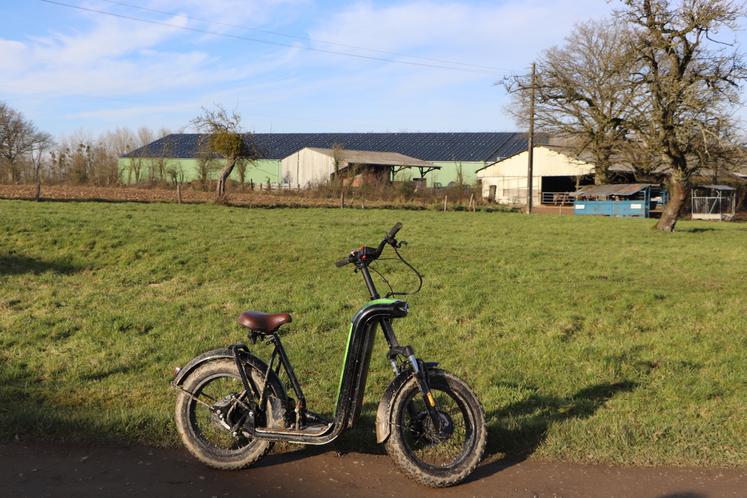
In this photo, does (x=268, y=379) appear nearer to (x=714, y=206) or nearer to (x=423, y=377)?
(x=423, y=377)

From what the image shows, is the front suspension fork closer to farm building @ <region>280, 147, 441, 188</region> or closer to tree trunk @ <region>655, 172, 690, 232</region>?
tree trunk @ <region>655, 172, 690, 232</region>

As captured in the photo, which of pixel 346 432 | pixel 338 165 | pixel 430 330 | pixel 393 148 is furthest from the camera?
pixel 393 148

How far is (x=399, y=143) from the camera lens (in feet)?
265

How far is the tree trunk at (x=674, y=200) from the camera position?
1075 inches

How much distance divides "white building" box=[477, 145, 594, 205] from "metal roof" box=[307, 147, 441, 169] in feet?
24.4

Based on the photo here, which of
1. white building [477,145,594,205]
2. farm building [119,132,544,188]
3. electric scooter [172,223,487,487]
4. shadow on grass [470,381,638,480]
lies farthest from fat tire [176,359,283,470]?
farm building [119,132,544,188]

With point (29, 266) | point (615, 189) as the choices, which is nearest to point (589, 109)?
point (615, 189)

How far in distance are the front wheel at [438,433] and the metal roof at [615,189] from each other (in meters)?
43.4

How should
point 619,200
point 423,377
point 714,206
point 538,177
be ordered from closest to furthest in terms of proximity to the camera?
point 423,377
point 619,200
point 714,206
point 538,177

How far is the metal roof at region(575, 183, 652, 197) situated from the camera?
46.2m

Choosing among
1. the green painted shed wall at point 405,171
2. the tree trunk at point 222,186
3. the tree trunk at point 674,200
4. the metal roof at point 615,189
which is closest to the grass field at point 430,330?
the tree trunk at point 674,200

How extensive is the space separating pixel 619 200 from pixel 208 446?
1822 inches

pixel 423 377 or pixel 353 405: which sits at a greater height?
pixel 423 377

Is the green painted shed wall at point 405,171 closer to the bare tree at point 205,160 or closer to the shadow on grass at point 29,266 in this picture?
the bare tree at point 205,160
